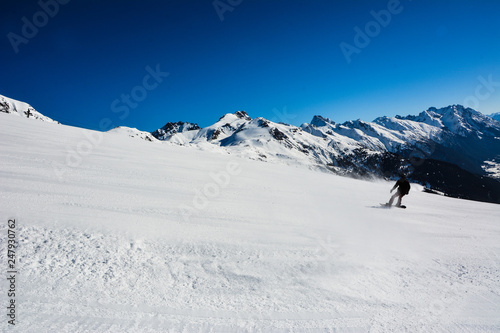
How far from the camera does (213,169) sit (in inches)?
585

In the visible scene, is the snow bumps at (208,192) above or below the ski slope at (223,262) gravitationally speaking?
above

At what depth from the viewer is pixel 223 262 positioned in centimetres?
524

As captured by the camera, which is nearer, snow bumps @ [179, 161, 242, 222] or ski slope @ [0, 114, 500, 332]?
ski slope @ [0, 114, 500, 332]

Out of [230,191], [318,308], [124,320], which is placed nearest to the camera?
[124,320]

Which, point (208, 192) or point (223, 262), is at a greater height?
point (208, 192)

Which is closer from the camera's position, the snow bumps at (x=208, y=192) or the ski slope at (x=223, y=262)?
the ski slope at (x=223, y=262)

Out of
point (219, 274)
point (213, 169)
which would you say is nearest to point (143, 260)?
point (219, 274)

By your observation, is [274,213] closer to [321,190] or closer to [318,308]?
[318,308]

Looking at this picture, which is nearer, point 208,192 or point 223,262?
point 223,262

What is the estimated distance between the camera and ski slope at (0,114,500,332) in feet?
12.9

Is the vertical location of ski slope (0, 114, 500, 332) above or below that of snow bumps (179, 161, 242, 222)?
below

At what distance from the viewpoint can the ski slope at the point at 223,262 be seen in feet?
12.9

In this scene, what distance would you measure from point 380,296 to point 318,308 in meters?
1.34

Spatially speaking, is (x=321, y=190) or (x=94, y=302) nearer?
(x=94, y=302)
